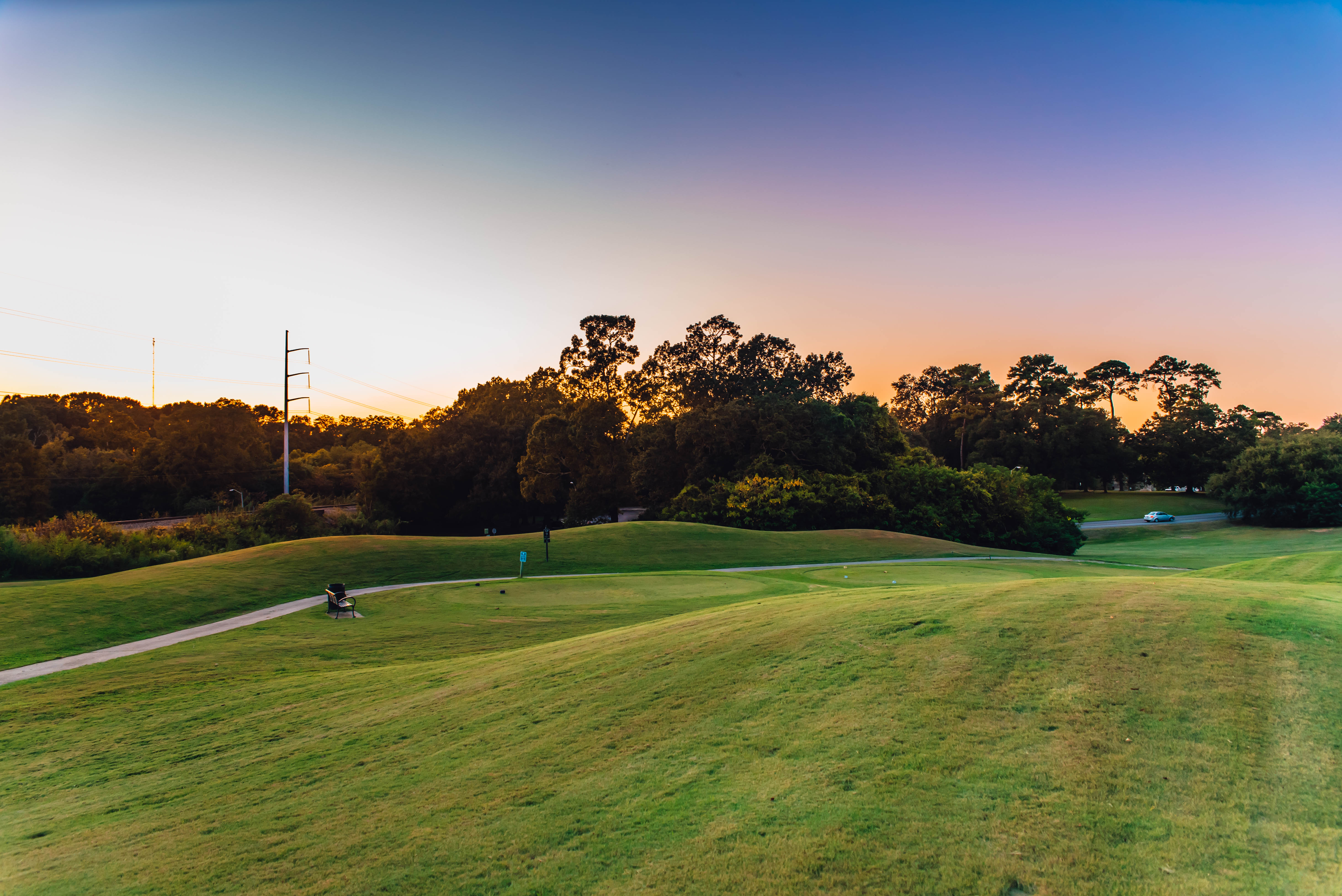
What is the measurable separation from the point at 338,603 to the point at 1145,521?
66.5 m

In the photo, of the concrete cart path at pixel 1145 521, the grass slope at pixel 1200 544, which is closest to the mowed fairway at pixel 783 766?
the grass slope at pixel 1200 544

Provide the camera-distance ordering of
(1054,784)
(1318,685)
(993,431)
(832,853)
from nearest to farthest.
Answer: (832,853)
(1054,784)
(1318,685)
(993,431)

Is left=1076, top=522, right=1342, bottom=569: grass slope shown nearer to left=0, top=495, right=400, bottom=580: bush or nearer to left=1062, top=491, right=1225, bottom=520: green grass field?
left=1062, top=491, right=1225, bottom=520: green grass field

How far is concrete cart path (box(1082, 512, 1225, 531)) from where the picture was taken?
193 feet

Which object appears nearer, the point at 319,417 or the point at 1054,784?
the point at 1054,784

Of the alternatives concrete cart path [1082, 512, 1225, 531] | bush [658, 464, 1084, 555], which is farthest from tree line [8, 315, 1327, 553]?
concrete cart path [1082, 512, 1225, 531]

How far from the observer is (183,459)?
6153cm

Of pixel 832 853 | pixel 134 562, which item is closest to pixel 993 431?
pixel 134 562

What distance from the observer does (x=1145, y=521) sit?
60.6 meters

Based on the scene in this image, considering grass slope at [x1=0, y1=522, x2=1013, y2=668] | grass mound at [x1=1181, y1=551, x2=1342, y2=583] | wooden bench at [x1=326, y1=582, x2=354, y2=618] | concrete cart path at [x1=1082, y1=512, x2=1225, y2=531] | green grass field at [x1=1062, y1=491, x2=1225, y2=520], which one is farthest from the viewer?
green grass field at [x1=1062, y1=491, x2=1225, y2=520]

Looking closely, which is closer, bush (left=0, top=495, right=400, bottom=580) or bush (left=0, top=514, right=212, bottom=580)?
bush (left=0, top=514, right=212, bottom=580)

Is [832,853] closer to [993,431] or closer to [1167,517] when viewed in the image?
[1167,517]

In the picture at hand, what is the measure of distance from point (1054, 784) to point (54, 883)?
21.8 ft

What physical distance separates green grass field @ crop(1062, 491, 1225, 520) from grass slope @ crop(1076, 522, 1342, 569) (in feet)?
30.6
